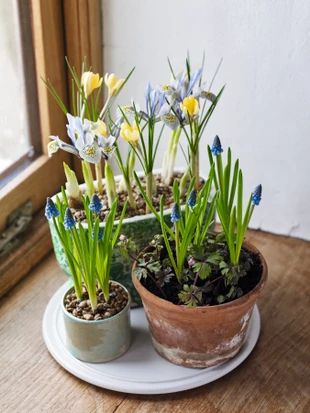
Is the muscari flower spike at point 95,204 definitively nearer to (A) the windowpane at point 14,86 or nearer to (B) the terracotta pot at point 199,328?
(B) the terracotta pot at point 199,328

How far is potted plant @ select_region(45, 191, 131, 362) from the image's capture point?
852mm

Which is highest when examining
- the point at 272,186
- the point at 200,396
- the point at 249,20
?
the point at 249,20

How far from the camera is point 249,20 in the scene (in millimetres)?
1043

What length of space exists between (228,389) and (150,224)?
0.24m

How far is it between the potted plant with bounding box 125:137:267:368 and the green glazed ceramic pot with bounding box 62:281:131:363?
4 centimetres

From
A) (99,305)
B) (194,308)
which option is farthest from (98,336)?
(194,308)

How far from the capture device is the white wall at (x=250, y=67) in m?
1.04

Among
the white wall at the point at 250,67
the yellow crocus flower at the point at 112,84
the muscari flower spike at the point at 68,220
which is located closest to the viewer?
the muscari flower spike at the point at 68,220

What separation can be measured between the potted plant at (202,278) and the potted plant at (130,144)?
61 millimetres

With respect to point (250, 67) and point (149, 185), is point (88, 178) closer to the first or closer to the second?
point (149, 185)

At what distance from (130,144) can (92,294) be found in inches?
7.8

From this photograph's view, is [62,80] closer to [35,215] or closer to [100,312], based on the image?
[35,215]

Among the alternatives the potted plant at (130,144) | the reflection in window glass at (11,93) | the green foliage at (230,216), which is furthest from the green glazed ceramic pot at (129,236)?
the reflection in window glass at (11,93)

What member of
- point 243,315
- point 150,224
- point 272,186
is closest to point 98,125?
point 150,224
